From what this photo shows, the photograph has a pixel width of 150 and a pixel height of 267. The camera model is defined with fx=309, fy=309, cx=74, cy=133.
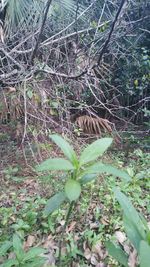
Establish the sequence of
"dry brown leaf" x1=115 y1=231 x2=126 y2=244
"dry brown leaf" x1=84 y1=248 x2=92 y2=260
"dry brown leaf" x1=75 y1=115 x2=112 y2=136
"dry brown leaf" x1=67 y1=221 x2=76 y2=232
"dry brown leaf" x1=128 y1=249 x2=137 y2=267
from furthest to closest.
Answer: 1. "dry brown leaf" x1=75 y1=115 x2=112 y2=136
2. "dry brown leaf" x1=67 y1=221 x2=76 y2=232
3. "dry brown leaf" x1=115 y1=231 x2=126 y2=244
4. "dry brown leaf" x1=84 y1=248 x2=92 y2=260
5. "dry brown leaf" x1=128 y1=249 x2=137 y2=267

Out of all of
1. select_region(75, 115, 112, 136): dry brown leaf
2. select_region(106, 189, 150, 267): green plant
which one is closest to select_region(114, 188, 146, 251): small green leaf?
select_region(106, 189, 150, 267): green plant

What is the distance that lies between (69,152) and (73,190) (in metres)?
0.18

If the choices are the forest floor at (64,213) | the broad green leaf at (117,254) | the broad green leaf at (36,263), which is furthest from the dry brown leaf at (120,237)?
the broad green leaf at (117,254)

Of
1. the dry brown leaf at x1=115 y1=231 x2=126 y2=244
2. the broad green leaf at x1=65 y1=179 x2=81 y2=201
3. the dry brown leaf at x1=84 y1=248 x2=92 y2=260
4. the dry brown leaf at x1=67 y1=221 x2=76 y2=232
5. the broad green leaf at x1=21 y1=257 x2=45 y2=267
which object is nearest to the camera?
the broad green leaf at x1=65 y1=179 x2=81 y2=201

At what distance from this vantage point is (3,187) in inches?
111

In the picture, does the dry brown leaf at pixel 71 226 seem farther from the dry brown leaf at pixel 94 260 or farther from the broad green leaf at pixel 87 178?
the broad green leaf at pixel 87 178

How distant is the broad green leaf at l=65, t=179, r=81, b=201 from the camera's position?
0.88 m

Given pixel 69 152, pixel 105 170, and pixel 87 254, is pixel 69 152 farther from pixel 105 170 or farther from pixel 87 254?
pixel 87 254

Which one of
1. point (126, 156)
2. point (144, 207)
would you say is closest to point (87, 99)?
point (126, 156)

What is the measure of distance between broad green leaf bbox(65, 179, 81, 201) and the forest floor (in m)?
1.15

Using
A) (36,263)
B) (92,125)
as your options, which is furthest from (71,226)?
(92,125)

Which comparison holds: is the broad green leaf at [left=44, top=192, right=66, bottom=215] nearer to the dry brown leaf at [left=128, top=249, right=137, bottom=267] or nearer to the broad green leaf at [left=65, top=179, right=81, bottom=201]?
the broad green leaf at [left=65, top=179, right=81, bottom=201]

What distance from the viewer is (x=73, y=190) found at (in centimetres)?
91

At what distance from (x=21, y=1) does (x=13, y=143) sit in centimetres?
158
